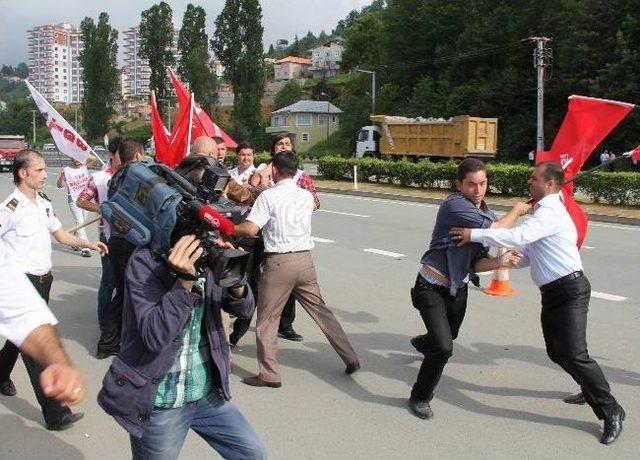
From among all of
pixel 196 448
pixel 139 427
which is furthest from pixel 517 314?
pixel 139 427

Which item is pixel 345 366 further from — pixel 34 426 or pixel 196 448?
pixel 34 426

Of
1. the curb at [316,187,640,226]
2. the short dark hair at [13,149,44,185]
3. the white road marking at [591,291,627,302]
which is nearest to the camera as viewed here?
the short dark hair at [13,149,44,185]

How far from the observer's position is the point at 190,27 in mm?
63875

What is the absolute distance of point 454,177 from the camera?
20750mm

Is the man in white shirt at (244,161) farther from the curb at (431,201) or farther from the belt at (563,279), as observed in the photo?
the curb at (431,201)

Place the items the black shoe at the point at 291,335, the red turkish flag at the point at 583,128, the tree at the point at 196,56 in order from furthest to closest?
the tree at the point at 196,56 → the black shoe at the point at 291,335 → the red turkish flag at the point at 583,128

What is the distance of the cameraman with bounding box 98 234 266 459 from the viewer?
2.38 meters

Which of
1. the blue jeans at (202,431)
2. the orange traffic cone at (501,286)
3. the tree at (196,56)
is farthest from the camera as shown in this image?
the tree at (196,56)

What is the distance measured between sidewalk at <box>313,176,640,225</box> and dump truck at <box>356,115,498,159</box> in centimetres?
622

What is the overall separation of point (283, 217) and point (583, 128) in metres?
2.59

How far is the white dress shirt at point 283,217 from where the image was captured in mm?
4855

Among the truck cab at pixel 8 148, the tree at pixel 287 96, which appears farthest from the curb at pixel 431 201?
the tree at pixel 287 96

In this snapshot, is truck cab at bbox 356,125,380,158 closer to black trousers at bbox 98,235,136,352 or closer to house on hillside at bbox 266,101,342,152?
black trousers at bbox 98,235,136,352

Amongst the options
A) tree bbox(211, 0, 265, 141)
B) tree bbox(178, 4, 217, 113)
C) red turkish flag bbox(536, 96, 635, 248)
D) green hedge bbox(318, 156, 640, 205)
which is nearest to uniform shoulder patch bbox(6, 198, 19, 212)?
red turkish flag bbox(536, 96, 635, 248)
